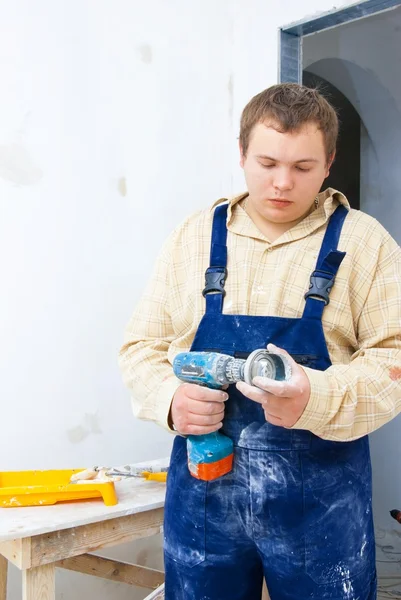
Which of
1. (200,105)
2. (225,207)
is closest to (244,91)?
(200,105)

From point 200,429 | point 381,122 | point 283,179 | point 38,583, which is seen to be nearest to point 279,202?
point 283,179

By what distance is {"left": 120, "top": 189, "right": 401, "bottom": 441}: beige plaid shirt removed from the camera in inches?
47.0

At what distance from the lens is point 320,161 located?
4.27 ft

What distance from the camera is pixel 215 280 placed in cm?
132

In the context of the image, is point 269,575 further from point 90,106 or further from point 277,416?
point 90,106

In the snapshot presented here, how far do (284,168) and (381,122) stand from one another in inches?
91.1

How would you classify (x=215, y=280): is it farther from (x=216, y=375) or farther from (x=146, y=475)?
(x=146, y=475)

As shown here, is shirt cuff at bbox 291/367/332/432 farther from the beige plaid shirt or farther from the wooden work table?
the wooden work table

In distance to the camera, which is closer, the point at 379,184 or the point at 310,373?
the point at 310,373

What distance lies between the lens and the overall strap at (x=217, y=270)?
4.30 ft

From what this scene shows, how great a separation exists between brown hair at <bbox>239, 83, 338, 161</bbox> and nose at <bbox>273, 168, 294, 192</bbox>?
3.1 inches

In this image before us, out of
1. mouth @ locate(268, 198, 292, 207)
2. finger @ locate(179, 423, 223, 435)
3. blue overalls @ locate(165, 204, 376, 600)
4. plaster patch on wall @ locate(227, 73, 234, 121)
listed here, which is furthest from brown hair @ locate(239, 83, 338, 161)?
plaster patch on wall @ locate(227, 73, 234, 121)

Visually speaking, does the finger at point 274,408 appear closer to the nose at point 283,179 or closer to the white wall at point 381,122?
the nose at point 283,179

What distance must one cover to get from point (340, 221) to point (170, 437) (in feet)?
4.24
